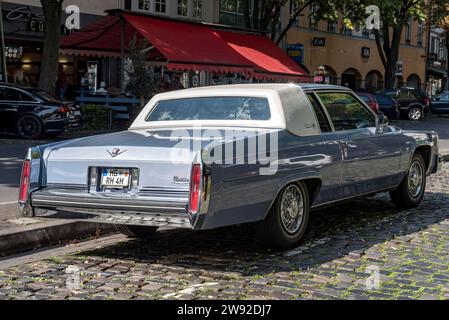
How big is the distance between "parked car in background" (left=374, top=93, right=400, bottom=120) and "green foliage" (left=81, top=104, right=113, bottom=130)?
46.9 ft

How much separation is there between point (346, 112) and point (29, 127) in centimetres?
1182

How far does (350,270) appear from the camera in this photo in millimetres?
5566

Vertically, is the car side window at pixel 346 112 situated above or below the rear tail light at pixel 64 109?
above

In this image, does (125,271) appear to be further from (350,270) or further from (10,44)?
(10,44)

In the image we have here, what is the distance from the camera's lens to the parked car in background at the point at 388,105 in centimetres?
2997

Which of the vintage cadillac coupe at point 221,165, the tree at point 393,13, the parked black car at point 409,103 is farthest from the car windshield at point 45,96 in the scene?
the parked black car at point 409,103

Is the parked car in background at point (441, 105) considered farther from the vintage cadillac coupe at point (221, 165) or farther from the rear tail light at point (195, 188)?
the rear tail light at point (195, 188)

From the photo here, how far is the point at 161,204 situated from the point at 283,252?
1.44 m

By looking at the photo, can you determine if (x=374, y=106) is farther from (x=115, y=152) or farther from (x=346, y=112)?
(x=115, y=152)

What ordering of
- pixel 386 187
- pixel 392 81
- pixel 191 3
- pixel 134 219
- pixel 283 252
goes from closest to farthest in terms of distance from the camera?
pixel 134 219 < pixel 283 252 < pixel 386 187 < pixel 191 3 < pixel 392 81

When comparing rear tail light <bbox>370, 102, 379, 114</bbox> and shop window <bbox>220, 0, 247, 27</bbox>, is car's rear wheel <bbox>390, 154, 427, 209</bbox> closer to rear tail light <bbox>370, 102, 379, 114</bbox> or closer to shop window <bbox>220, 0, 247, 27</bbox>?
rear tail light <bbox>370, 102, 379, 114</bbox>

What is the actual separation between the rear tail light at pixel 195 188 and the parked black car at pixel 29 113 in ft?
42.3

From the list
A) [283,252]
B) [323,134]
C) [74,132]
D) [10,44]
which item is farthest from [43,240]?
[10,44]

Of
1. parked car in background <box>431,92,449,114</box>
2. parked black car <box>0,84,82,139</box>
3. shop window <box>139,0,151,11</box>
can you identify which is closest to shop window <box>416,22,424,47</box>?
parked car in background <box>431,92,449,114</box>
